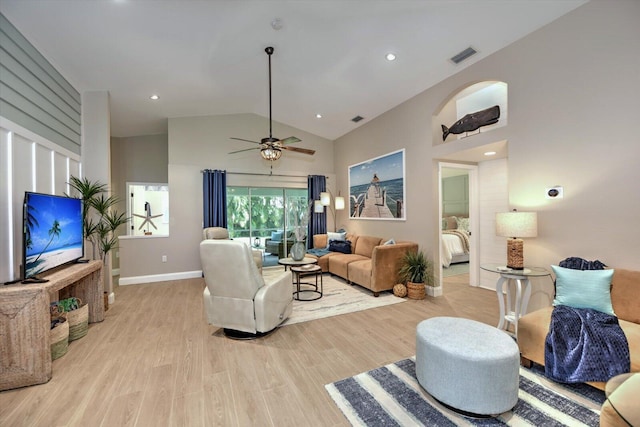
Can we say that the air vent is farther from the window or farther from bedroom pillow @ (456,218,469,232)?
the window

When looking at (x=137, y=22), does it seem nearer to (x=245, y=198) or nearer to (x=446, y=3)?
(x=446, y=3)

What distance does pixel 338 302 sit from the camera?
408cm

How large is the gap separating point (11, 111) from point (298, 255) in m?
3.47

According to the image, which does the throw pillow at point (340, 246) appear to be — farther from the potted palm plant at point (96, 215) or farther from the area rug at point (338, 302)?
the potted palm plant at point (96, 215)

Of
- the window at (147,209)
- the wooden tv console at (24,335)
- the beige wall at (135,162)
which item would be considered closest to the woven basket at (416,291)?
the wooden tv console at (24,335)

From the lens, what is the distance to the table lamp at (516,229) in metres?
2.82

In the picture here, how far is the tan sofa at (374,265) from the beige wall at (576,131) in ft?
5.80

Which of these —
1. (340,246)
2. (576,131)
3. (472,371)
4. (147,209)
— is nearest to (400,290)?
(340,246)

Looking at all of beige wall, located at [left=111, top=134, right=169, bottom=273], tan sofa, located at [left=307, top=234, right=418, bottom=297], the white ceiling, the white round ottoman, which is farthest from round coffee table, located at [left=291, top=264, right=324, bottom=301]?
beige wall, located at [left=111, top=134, right=169, bottom=273]

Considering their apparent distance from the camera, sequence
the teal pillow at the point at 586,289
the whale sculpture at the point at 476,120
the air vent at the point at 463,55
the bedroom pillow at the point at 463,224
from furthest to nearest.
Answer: the bedroom pillow at the point at 463,224
the whale sculpture at the point at 476,120
the air vent at the point at 463,55
the teal pillow at the point at 586,289

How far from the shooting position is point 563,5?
2660mm

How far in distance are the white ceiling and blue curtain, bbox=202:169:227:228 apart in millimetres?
1569

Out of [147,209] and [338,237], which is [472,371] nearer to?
[338,237]

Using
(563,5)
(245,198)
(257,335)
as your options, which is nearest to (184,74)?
(245,198)
